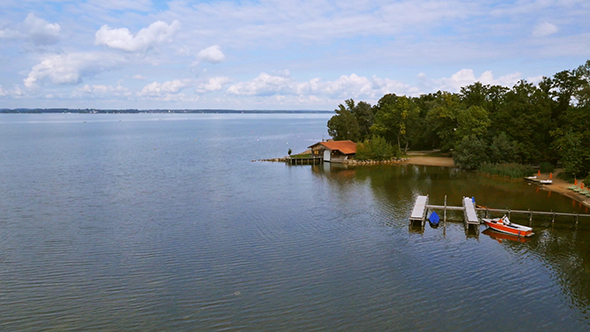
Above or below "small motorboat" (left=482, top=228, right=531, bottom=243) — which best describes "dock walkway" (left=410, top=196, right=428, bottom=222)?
above

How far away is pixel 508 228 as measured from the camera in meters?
32.6

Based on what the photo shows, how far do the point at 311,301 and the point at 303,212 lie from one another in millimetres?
17329

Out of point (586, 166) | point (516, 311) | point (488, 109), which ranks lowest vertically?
point (516, 311)

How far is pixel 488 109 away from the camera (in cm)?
7069

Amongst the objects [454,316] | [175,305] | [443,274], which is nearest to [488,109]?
[443,274]

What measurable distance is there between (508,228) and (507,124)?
3532 cm

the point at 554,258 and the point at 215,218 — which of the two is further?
the point at 215,218

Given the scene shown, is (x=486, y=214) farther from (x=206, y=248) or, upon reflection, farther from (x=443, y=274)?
(x=206, y=248)

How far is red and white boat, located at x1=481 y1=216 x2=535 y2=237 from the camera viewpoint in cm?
3206

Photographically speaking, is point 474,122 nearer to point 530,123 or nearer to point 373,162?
point 530,123

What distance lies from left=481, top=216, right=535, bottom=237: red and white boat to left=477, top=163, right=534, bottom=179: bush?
84.8 feet

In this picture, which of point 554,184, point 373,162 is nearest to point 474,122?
point 554,184

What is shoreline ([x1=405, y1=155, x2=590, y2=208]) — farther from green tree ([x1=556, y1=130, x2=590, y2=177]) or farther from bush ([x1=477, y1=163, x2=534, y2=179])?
green tree ([x1=556, y1=130, x2=590, y2=177])

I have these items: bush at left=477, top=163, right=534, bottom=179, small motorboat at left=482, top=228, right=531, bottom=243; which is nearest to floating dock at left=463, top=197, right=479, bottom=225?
small motorboat at left=482, top=228, right=531, bottom=243
